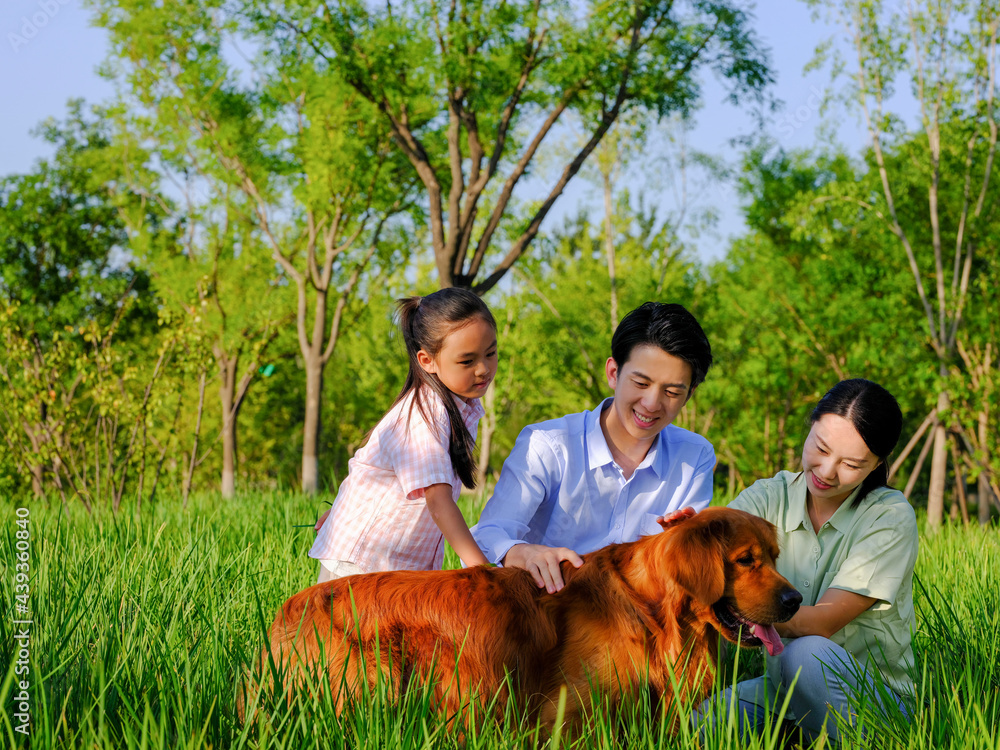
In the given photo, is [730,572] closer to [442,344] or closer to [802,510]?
[802,510]

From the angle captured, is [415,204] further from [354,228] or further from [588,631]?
[588,631]

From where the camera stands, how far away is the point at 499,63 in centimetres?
1162

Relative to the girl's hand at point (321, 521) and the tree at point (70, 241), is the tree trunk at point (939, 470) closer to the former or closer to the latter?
the girl's hand at point (321, 521)

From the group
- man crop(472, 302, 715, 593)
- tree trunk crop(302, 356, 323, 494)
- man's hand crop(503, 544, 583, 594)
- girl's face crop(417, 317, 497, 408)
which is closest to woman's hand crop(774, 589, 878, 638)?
man crop(472, 302, 715, 593)

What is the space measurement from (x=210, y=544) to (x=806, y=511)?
303cm

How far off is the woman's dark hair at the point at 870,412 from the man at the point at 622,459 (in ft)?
1.67

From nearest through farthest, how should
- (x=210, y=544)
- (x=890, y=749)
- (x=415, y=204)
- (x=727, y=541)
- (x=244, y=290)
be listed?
(x=890, y=749)
(x=727, y=541)
(x=210, y=544)
(x=415, y=204)
(x=244, y=290)

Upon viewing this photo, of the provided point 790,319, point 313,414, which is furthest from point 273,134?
point 790,319

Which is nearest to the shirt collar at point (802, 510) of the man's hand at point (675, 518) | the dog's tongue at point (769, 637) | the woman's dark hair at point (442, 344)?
the dog's tongue at point (769, 637)

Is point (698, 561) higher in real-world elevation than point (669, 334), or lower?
lower

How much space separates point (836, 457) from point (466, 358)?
140 cm

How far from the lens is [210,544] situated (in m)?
4.29

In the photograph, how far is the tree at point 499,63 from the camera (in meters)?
11.4

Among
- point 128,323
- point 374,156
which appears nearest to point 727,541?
point 374,156
